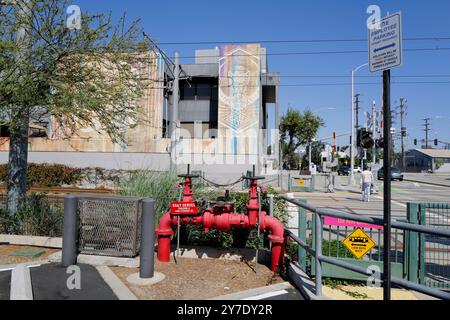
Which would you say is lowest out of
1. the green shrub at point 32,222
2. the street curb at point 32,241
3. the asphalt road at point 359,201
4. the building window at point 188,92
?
the asphalt road at point 359,201

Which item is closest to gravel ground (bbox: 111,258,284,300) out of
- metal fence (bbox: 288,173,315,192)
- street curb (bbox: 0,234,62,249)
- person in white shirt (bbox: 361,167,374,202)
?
street curb (bbox: 0,234,62,249)

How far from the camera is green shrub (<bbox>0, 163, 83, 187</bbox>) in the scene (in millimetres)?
22484

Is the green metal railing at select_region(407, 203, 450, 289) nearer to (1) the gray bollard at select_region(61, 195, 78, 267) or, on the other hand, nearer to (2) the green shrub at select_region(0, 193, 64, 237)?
(1) the gray bollard at select_region(61, 195, 78, 267)

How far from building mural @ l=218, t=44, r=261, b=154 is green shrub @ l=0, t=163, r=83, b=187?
11483 mm

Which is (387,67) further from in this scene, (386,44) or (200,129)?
(200,129)

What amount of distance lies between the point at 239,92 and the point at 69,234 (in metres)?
24.4

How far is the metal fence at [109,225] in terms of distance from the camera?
5.73 meters

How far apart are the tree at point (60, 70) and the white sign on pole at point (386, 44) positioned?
4777mm

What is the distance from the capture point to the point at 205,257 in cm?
616

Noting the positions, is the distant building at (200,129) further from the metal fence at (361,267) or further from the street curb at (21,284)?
the metal fence at (361,267)

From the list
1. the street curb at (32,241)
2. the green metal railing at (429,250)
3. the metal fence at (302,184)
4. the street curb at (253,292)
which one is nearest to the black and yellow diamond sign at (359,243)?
the green metal railing at (429,250)

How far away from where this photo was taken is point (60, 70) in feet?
22.2

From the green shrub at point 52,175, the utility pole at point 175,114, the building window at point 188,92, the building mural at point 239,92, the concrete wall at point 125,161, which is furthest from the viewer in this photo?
the building window at point 188,92

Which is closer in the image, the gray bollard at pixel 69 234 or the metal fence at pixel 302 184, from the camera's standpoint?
the gray bollard at pixel 69 234
